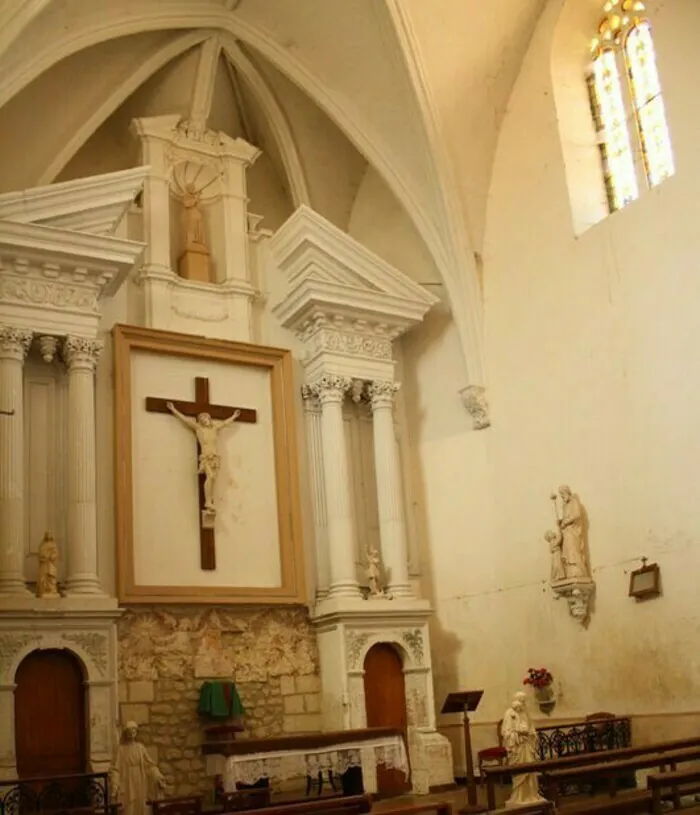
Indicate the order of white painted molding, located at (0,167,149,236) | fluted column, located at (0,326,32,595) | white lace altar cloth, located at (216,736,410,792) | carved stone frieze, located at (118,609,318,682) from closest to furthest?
white lace altar cloth, located at (216,736,410,792), fluted column, located at (0,326,32,595), white painted molding, located at (0,167,149,236), carved stone frieze, located at (118,609,318,682)

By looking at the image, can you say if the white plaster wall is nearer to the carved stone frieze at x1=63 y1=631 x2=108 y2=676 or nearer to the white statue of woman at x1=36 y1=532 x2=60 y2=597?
the carved stone frieze at x1=63 y1=631 x2=108 y2=676

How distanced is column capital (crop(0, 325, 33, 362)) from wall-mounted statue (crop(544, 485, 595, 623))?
6.78m

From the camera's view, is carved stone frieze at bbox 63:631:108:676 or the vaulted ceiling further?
the vaulted ceiling

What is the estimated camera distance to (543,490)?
14070mm

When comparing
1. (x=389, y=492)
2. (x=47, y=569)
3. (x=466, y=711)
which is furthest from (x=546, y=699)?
(x=47, y=569)

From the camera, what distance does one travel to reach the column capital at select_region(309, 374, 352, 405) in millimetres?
14672

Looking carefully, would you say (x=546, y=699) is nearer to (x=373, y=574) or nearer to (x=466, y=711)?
(x=373, y=574)

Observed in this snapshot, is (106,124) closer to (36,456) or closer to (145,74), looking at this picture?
(145,74)

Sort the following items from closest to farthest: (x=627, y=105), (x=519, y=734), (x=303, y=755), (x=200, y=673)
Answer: (x=519, y=734) < (x=303, y=755) < (x=200, y=673) < (x=627, y=105)

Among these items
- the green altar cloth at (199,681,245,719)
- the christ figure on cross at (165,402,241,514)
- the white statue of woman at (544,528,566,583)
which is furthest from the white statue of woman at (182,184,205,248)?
the white statue of woman at (544,528,566,583)

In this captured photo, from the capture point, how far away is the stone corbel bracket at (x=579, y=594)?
13031 millimetres

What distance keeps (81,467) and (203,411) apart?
6.75 feet

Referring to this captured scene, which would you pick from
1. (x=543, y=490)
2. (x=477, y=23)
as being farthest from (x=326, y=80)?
(x=543, y=490)

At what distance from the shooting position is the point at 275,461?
14.5 meters
